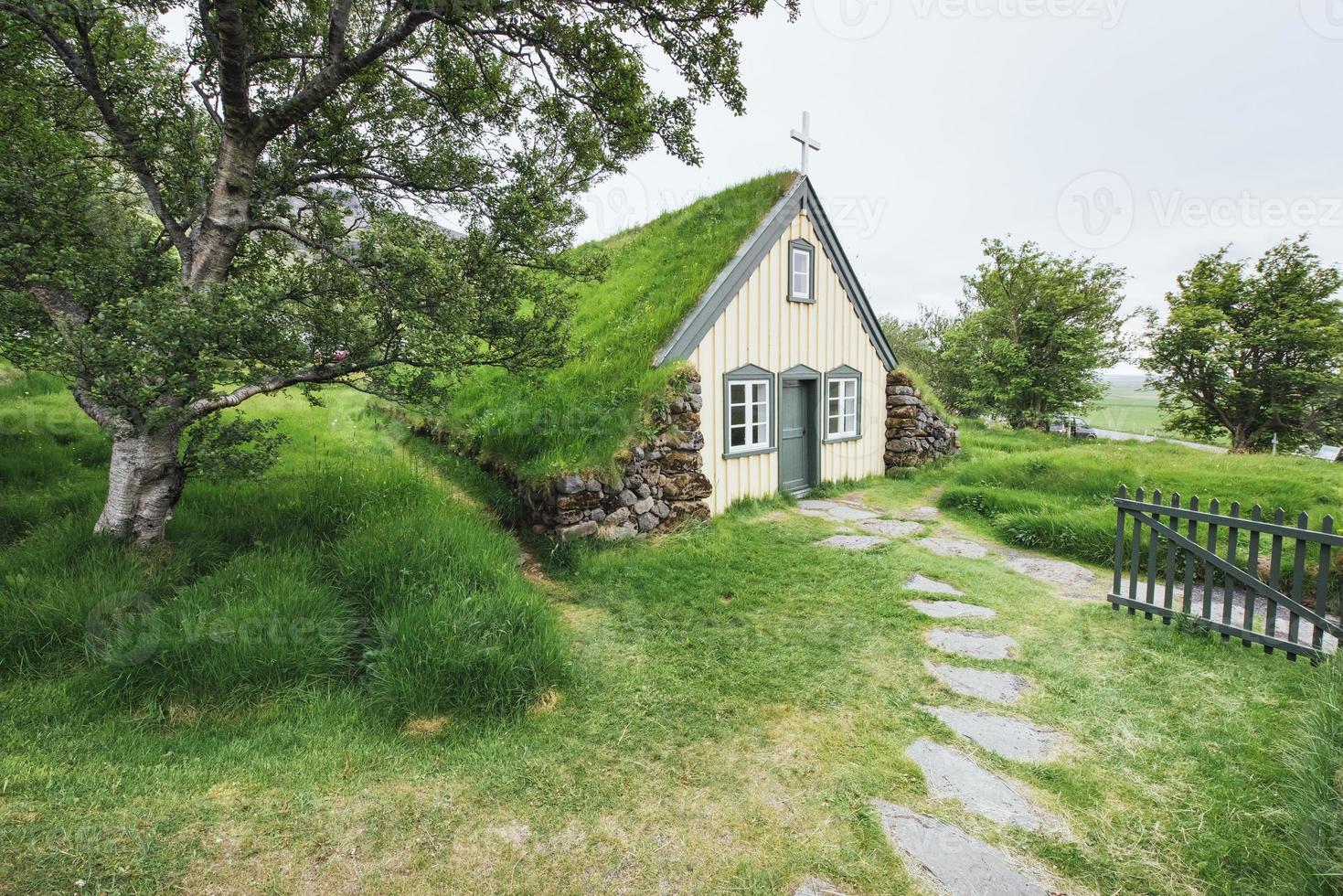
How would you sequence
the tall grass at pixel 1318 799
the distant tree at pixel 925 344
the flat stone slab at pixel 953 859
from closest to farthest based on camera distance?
the tall grass at pixel 1318 799, the flat stone slab at pixel 953 859, the distant tree at pixel 925 344

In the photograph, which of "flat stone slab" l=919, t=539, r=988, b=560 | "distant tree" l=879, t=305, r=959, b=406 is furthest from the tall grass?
"distant tree" l=879, t=305, r=959, b=406

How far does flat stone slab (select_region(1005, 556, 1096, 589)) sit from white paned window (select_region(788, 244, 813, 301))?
5.86 metres

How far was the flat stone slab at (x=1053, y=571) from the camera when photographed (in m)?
6.61

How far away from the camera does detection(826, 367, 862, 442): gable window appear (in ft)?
37.4

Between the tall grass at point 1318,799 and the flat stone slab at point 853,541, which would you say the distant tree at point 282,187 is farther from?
the tall grass at point 1318,799

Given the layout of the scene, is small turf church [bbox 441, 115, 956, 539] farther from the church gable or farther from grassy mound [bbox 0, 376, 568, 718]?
grassy mound [bbox 0, 376, 568, 718]

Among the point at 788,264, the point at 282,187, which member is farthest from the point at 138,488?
the point at 788,264

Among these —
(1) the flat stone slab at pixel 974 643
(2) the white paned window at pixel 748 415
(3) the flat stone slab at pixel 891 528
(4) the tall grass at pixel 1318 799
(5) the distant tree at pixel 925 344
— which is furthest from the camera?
(5) the distant tree at pixel 925 344

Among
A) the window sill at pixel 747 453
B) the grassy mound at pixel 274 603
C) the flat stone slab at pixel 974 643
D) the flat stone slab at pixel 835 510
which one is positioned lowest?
the flat stone slab at pixel 974 643

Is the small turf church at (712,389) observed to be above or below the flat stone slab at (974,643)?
above

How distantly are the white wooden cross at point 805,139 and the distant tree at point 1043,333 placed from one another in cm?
1286

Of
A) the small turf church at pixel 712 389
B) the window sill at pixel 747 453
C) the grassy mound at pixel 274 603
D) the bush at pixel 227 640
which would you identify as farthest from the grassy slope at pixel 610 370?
the bush at pixel 227 640

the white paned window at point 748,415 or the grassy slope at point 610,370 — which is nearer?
the grassy slope at point 610,370

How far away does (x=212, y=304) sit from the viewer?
380 cm
